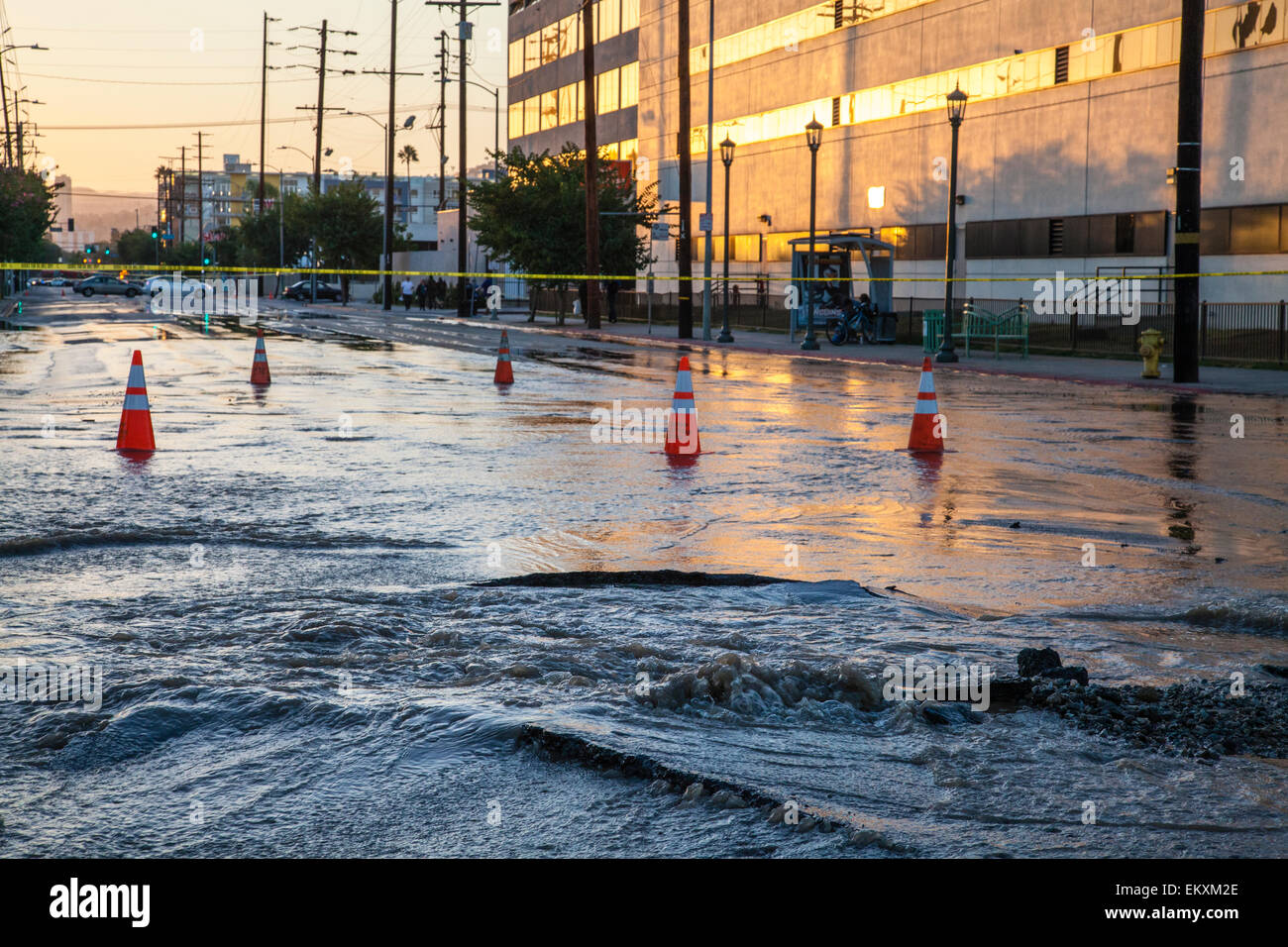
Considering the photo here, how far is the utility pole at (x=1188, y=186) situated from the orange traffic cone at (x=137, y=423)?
657 inches

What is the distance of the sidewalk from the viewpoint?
79.2 feet

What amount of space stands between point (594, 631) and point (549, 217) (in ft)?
148

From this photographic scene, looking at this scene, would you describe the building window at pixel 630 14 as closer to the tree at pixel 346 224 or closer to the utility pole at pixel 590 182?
the utility pole at pixel 590 182

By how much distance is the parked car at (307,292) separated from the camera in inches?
3484

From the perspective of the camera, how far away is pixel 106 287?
93812mm

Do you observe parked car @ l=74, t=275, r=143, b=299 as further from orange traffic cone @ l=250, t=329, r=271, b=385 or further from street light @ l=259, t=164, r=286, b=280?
orange traffic cone @ l=250, t=329, r=271, b=385

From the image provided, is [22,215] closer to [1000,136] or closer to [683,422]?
[1000,136]

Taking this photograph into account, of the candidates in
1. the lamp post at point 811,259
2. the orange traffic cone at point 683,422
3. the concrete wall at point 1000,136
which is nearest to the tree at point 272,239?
the concrete wall at point 1000,136

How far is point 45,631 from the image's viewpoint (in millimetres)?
6281

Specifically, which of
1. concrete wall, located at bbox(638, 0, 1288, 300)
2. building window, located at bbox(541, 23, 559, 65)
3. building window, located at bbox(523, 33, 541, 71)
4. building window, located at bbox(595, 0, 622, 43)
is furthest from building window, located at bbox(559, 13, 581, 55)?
concrete wall, located at bbox(638, 0, 1288, 300)

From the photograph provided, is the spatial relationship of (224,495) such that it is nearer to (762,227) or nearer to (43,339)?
(43,339)
